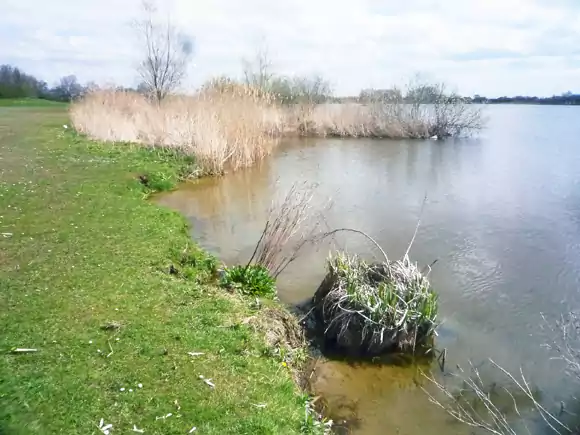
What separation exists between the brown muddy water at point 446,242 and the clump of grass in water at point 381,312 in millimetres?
304

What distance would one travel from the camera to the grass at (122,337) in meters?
3.56

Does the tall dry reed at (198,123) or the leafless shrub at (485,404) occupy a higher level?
the tall dry reed at (198,123)

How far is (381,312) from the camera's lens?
564cm

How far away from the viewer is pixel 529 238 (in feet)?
32.6

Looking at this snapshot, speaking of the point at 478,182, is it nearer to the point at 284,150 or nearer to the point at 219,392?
the point at 284,150

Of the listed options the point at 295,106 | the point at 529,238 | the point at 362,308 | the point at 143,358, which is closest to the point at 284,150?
the point at 295,106

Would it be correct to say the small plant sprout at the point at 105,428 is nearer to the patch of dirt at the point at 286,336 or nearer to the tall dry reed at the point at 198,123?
the patch of dirt at the point at 286,336

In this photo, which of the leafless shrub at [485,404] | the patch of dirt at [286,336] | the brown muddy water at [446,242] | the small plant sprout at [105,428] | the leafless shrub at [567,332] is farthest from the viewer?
the leafless shrub at [567,332]

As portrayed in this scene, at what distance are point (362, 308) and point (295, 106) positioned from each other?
2541 cm

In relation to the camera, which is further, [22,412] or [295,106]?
[295,106]

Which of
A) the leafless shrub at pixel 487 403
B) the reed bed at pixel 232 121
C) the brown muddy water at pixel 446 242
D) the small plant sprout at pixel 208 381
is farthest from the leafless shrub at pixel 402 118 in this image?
the small plant sprout at pixel 208 381

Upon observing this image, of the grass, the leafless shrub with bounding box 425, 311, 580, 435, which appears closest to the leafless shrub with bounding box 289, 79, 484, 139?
the grass

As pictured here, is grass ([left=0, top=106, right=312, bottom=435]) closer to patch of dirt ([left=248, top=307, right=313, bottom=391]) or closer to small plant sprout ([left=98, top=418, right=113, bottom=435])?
small plant sprout ([left=98, top=418, right=113, bottom=435])

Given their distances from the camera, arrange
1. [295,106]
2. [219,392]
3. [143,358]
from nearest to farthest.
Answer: [219,392] → [143,358] → [295,106]
